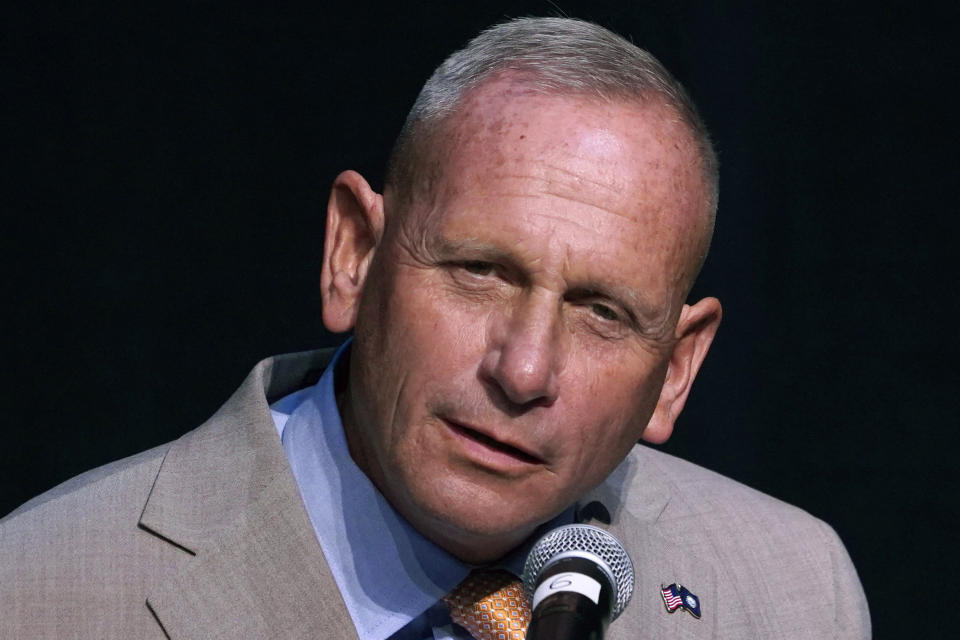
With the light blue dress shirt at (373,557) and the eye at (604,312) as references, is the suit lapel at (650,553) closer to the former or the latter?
the light blue dress shirt at (373,557)

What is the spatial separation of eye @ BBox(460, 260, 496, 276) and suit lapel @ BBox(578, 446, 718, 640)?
29.1 inches

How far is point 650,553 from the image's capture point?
2.68 meters

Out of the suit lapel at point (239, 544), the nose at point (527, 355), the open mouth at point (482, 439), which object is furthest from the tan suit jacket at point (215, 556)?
the nose at point (527, 355)

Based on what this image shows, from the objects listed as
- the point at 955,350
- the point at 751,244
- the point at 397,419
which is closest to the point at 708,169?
the point at 397,419

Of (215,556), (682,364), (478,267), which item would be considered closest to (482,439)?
(478,267)

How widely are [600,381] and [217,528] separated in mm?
698

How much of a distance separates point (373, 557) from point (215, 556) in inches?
11.2

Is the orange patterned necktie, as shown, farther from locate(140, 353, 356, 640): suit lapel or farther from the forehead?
the forehead

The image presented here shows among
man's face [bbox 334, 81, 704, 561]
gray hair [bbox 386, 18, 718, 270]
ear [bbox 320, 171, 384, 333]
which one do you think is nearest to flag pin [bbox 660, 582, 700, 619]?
man's face [bbox 334, 81, 704, 561]

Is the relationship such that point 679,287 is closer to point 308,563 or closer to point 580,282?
point 580,282

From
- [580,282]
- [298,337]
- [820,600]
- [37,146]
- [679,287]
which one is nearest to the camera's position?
[580,282]

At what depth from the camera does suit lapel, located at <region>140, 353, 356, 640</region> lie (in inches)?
83.7

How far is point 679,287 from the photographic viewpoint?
7.59 ft

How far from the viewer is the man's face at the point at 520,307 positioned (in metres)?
2.10
